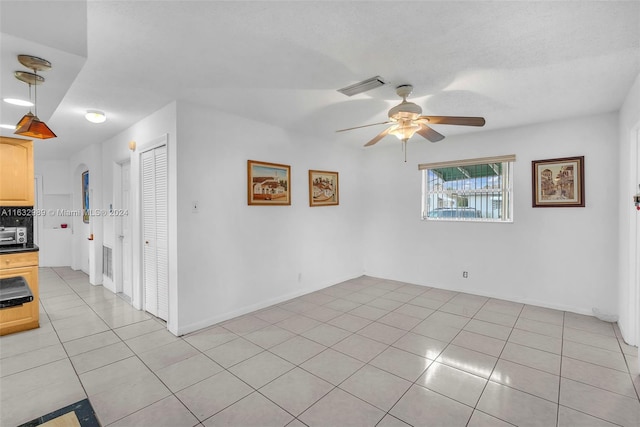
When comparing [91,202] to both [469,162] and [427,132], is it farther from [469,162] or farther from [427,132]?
[469,162]

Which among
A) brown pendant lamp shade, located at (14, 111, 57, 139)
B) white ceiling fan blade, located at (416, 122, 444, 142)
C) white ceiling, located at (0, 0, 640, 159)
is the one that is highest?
white ceiling, located at (0, 0, 640, 159)

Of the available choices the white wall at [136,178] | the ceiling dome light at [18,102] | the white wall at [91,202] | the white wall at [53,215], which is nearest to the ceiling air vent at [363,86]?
the white wall at [136,178]

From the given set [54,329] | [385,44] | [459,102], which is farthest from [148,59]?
[54,329]

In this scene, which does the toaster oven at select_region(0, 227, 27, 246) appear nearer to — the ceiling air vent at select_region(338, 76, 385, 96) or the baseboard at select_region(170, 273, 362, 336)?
the baseboard at select_region(170, 273, 362, 336)

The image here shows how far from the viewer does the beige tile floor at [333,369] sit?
2.01 m

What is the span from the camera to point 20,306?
3.33 metres

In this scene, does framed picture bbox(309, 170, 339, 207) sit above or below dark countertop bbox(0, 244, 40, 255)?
above

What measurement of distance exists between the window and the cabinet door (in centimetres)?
552

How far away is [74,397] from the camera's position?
2189mm

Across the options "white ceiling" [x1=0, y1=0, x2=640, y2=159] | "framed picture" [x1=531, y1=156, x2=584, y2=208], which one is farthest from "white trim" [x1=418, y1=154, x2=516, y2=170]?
"white ceiling" [x1=0, y1=0, x2=640, y2=159]

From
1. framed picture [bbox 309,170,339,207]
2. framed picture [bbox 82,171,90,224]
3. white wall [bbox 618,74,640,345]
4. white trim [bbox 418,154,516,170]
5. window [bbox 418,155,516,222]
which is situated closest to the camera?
white wall [bbox 618,74,640,345]

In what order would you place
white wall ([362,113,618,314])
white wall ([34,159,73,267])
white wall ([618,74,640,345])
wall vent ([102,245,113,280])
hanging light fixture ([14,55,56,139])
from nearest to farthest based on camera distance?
hanging light fixture ([14,55,56,139])
white wall ([618,74,640,345])
white wall ([362,113,618,314])
wall vent ([102,245,113,280])
white wall ([34,159,73,267])

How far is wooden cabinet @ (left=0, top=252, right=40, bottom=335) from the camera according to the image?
3260mm

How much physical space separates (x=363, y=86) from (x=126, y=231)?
4.08 m
